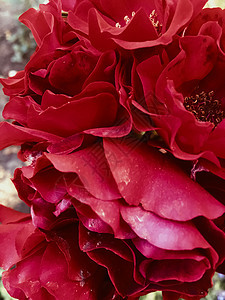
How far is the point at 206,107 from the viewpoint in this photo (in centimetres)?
39

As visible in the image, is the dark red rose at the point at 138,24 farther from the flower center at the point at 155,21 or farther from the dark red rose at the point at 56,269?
the dark red rose at the point at 56,269

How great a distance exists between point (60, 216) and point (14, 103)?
0.37ft

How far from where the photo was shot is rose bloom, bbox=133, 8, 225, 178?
1.01 ft

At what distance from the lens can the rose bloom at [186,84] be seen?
1.01ft

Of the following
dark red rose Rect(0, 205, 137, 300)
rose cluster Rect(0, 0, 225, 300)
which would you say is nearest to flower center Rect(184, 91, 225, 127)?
rose cluster Rect(0, 0, 225, 300)

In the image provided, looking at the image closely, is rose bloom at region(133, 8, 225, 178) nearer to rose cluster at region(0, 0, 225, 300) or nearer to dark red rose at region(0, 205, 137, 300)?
rose cluster at region(0, 0, 225, 300)

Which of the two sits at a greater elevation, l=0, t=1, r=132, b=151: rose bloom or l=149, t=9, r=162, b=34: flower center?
l=149, t=9, r=162, b=34: flower center

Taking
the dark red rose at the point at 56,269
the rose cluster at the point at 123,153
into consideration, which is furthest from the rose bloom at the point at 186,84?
the dark red rose at the point at 56,269

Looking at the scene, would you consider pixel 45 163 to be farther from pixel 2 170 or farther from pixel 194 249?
pixel 2 170

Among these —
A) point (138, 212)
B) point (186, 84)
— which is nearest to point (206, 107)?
point (186, 84)

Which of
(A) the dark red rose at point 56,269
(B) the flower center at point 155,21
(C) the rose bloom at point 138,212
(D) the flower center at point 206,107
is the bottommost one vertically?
(A) the dark red rose at point 56,269

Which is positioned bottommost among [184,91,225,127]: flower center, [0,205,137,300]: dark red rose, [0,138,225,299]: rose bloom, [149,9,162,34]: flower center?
[0,205,137,300]: dark red rose

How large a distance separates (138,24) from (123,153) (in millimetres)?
105

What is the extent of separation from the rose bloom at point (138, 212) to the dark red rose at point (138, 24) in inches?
3.4
